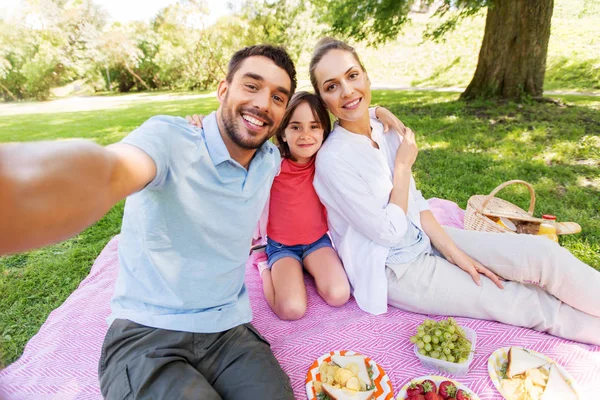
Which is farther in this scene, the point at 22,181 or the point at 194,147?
the point at 194,147

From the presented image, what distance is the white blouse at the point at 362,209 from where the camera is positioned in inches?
85.0

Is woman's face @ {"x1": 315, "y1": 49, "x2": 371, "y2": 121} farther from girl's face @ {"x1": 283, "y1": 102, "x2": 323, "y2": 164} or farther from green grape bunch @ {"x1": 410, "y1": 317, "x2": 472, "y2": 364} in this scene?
green grape bunch @ {"x1": 410, "y1": 317, "x2": 472, "y2": 364}

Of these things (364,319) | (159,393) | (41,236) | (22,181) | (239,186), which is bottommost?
(364,319)

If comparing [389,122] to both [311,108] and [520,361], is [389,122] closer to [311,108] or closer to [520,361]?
[311,108]

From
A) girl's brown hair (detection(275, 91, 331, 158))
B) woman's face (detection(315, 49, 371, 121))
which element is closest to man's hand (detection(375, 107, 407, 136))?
woman's face (detection(315, 49, 371, 121))

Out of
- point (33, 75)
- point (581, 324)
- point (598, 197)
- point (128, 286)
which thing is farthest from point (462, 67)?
point (33, 75)

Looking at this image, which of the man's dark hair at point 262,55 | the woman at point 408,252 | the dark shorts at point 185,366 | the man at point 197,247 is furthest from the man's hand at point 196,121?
the dark shorts at point 185,366

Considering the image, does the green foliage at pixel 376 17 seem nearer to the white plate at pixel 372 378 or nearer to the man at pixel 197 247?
the man at pixel 197 247

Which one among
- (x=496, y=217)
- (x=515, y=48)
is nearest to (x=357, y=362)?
(x=496, y=217)

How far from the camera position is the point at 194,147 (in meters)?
1.60

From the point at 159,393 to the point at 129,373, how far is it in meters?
0.18

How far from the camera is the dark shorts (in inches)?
56.7

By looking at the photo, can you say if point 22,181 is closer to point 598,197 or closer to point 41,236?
point 41,236

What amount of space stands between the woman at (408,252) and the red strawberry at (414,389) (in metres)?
0.54
